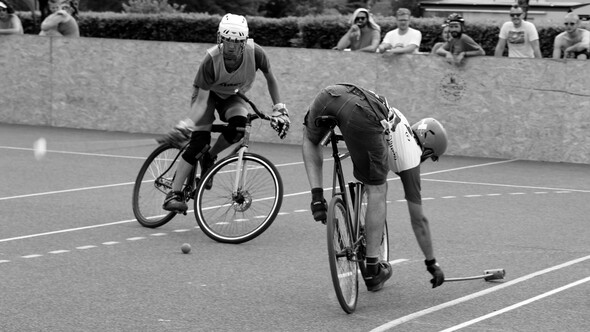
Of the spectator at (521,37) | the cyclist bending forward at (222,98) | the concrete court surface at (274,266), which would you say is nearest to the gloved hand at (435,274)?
the concrete court surface at (274,266)

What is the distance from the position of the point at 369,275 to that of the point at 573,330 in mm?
1373

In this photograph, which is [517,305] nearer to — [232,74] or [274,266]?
[274,266]

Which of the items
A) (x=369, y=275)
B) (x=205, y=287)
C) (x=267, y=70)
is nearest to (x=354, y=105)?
(x=369, y=275)

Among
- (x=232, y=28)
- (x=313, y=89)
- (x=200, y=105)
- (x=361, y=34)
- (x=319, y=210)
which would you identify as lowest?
(x=313, y=89)

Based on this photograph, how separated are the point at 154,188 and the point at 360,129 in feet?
11.0

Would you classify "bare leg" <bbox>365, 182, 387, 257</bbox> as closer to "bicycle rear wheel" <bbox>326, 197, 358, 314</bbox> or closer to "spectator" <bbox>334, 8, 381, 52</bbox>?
"bicycle rear wheel" <bbox>326, 197, 358, 314</bbox>

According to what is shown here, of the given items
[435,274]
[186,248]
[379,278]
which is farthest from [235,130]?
[435,274]

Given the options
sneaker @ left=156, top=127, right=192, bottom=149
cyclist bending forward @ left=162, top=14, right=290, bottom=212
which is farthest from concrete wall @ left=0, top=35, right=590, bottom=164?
sneaker @ left=156, top=127, right=192, bottom=149

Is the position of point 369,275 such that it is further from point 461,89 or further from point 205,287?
point 461,89

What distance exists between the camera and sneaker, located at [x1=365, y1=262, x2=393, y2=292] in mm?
7566

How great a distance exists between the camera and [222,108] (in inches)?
388

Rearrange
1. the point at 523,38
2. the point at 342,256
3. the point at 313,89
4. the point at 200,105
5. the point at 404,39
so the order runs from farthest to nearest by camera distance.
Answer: the point at 313,89 → the point at 404,39 → the point at 523,38 → the point at 200,105 → the point at 342,256

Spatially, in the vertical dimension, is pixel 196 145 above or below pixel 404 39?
above

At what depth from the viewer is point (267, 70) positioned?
9.80m
